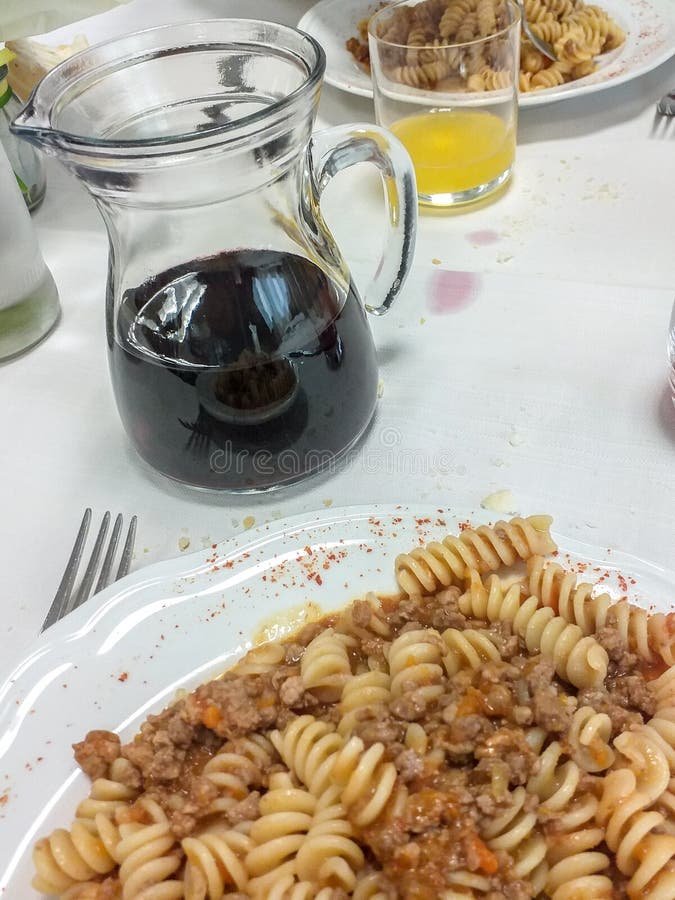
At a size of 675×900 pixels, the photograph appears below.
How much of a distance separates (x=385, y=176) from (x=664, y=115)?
118cm

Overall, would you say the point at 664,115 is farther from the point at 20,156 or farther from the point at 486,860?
the point at 486,860

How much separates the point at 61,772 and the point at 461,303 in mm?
1189

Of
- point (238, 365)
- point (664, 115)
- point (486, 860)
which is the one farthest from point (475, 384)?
point (664, 115)

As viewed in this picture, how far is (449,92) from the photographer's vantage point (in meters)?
1.96

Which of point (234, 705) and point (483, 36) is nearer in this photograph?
point (234, 705)

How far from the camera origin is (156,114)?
1.33m

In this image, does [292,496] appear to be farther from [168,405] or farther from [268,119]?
[268,119]

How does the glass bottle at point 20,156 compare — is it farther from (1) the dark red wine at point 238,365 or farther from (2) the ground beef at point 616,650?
(2) the ground beef at point 616,650

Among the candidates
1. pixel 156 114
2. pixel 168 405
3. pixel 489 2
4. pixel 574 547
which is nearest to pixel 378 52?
pixel 489 2

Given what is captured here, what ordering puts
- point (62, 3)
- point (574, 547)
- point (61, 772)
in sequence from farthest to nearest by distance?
point (62, 3) → point (574, 547) → point (61, 772)

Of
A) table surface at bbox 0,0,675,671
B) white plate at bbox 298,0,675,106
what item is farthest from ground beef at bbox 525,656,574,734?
white plate at bbox 298,0,675,106

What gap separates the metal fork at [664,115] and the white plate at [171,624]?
145 centimetres

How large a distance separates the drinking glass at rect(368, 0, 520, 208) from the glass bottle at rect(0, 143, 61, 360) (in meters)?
0.89

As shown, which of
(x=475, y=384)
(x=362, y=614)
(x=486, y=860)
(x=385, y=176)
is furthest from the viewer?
(x=475, y=384)
